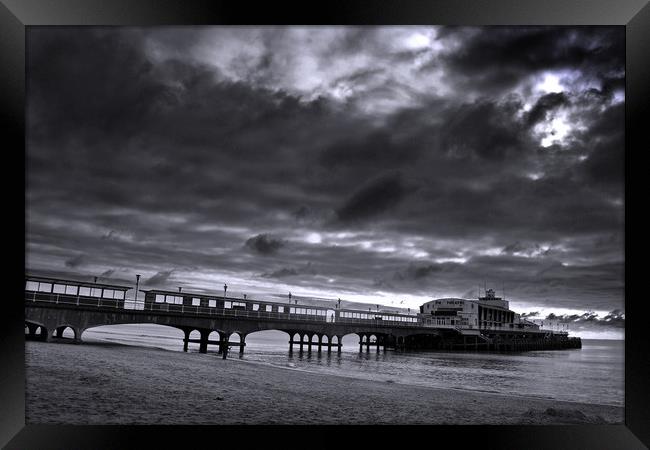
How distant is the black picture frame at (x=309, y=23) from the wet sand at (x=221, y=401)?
1664mm

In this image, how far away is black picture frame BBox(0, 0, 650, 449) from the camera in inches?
270

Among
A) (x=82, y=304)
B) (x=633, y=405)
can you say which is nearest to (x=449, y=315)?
(x=82, y=304)

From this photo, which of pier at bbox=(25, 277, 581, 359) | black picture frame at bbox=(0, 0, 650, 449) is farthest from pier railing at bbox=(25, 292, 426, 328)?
black picture frame at bbox=(0, 0, 650, 449)

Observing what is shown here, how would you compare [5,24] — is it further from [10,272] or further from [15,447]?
[15,447]

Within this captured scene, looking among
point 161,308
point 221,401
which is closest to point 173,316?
point 161,308

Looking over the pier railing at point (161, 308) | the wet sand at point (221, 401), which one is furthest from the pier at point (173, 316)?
the wet sand at point (221, 401)

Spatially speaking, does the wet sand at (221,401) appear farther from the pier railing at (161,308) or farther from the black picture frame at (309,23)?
the pier railing at (161,308)

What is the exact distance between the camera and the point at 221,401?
1220 centimetres

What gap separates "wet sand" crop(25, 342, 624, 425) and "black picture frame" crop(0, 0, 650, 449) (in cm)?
166

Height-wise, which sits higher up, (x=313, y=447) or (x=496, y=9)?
(x=496, y=9)

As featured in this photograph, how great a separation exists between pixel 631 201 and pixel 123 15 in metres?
7.56

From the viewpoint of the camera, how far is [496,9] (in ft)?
23.0

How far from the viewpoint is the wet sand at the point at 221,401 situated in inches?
391

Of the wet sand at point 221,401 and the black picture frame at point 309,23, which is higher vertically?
the black picture frame at point 309,23
